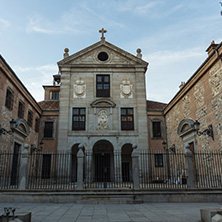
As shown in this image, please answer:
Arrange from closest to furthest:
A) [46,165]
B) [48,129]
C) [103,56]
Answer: [46,165] → [48,129] → [103,56]

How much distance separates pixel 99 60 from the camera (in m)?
22.5

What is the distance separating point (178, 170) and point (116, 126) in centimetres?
634

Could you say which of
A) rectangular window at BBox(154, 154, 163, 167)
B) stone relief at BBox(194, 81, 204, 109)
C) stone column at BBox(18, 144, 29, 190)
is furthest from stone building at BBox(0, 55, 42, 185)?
stone relief at BBox(194, 81, 204, 109)

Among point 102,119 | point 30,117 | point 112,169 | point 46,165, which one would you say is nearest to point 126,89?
point 102,119

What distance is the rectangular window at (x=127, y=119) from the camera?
21.0 m

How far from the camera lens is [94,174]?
2095cm

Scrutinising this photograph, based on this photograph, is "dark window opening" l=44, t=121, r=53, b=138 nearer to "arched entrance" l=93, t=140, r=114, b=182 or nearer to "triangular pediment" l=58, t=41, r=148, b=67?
"arched entrance" l=93, t=140, r=114, b=182

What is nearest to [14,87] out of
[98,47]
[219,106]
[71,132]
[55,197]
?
[71,132]

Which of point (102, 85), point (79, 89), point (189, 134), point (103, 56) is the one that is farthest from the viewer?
point (103, 56)

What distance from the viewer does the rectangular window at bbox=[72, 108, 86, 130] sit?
68.0 feet

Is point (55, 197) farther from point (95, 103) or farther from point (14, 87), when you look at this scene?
point (95, 103)

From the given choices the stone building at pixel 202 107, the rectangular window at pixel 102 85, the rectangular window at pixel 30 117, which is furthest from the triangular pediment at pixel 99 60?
the stone building at pixel 202 107

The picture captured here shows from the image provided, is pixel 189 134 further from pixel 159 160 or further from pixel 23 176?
pixel 23 176

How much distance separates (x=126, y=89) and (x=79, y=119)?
5178 millimetres
